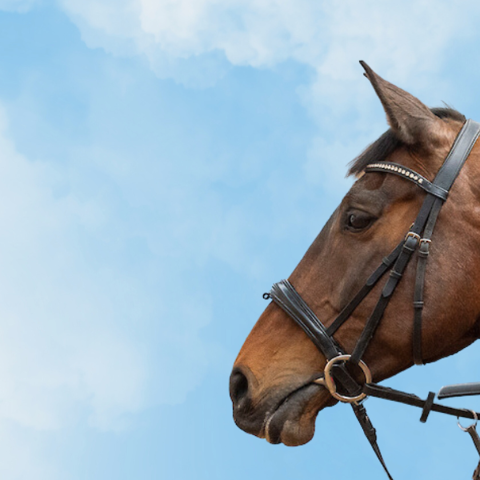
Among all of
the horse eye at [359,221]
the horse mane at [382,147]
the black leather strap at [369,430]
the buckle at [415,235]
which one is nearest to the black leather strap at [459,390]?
the black leather strap at [369,430]

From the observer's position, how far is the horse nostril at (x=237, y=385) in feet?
12.1

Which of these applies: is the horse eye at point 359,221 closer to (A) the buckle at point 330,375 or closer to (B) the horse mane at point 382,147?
(B) the horse mane at point 382,147

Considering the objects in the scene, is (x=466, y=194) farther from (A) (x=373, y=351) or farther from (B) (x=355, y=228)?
(A) (x=373, y=351)

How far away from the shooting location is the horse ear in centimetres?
347

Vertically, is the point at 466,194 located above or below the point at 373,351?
above

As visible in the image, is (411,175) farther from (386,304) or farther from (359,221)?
(386,304)

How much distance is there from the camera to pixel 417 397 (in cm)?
356

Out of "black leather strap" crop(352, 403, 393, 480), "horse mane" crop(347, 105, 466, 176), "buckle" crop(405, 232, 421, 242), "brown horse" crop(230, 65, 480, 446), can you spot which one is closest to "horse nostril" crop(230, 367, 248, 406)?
"brown horse" crop(230, 65, 480, 446)

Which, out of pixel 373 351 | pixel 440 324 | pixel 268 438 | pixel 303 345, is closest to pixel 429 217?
pixel 440 324

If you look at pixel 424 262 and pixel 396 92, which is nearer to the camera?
pixel 424 262

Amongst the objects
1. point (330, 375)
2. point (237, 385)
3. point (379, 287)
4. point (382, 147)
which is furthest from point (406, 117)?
point (237, 385)

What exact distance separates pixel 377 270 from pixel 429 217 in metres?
0.45

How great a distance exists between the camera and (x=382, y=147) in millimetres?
3756

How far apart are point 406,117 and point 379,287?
43.2 inches
